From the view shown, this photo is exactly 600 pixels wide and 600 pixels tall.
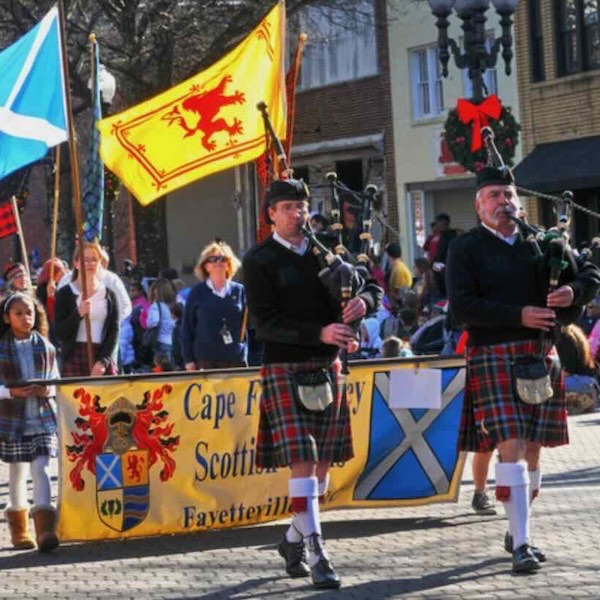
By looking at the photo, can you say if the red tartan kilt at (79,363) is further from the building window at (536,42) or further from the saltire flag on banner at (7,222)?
the building window at (536,42)

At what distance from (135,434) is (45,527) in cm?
71

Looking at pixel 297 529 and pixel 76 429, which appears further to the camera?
pixel 76 429

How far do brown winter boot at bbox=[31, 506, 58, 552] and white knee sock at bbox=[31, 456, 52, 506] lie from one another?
50 mm

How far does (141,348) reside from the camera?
70.6 ft

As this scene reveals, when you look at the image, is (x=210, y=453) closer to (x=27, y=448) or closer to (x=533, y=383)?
(x=27, y=448)

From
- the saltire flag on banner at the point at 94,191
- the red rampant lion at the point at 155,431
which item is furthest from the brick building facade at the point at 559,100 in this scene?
the red rampant lion at the point at 155,431

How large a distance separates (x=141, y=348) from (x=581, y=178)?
8816 mm

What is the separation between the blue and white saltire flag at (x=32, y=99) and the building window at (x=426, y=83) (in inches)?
805

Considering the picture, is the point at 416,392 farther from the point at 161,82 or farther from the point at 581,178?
the point at 161,82

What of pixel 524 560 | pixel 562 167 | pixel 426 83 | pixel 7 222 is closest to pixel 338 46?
pixel 426 83

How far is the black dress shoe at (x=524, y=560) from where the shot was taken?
316 inches

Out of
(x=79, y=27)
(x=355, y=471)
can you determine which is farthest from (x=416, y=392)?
(x=79, y=27)

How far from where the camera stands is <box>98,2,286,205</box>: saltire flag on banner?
480 inches

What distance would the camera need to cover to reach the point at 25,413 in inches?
388
